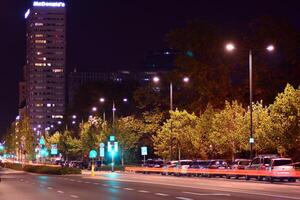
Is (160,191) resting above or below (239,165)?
below

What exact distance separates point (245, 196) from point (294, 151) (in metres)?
36.1

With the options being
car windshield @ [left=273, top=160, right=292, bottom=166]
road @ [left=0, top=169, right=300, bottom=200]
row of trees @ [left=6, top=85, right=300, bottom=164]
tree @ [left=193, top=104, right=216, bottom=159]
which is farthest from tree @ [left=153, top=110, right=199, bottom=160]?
road @ [left=0, top=169, right=300, bottom=200]

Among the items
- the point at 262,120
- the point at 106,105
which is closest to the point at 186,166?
the point at 262,120

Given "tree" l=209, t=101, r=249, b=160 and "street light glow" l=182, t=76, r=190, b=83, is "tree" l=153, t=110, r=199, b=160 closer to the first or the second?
"street light glow" l=182, t=76, r=190, b=83

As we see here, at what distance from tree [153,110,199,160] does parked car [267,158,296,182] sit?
2694 cm

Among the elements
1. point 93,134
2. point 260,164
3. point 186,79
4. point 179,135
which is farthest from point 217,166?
point 93,134

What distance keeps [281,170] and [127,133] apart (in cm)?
5762

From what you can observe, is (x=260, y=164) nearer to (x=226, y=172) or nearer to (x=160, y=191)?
(x=226, y=172)

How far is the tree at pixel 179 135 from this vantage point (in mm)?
76000

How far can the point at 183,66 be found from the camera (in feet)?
266

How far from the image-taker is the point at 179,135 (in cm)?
7656

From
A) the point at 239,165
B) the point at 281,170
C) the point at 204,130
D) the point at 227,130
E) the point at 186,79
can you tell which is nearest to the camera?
the point at 281,170

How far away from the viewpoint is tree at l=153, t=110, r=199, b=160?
2992 inches

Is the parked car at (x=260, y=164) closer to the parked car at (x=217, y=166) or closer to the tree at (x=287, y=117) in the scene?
the tree at (x=287, y=117)
